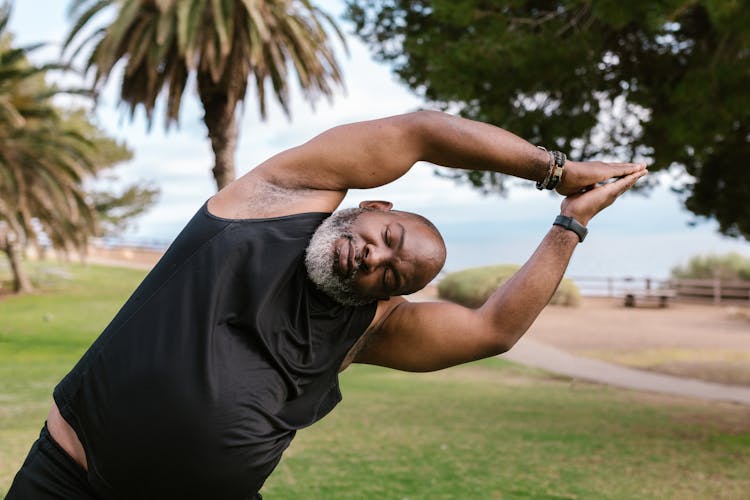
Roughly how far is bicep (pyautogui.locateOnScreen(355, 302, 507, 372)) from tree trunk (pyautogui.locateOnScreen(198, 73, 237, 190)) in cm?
1551

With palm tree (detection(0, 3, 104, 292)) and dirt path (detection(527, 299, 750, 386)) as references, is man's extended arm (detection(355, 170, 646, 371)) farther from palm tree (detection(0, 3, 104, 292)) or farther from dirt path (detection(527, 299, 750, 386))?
palm tree (detection(0, 3, 104, 292))

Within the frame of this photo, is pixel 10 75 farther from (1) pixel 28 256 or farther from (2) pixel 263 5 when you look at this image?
(1) pixel 28 256

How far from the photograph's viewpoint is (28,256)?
129ft

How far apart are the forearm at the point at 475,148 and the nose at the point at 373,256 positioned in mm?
313

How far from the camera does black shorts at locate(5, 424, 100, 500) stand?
2.41 m

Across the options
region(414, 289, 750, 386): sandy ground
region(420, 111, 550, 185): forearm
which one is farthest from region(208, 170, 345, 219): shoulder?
region(414, 289, 750, 386): sandy ground

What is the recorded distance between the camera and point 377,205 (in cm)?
261

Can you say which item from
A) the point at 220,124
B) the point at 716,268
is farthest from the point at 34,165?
the point at 716,268

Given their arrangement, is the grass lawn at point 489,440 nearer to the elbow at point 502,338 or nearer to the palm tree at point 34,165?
the elbow at point 502,338

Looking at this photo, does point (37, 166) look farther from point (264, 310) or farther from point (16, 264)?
point (264, 310)

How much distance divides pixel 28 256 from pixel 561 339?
2829 cm

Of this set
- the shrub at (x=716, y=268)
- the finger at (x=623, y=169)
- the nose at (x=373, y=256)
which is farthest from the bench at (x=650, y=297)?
the nose at (x=373, y=256)

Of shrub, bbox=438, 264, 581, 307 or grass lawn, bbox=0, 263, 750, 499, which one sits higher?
shrub, bbox=438, 264, 581, 307

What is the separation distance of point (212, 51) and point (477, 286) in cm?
1238
